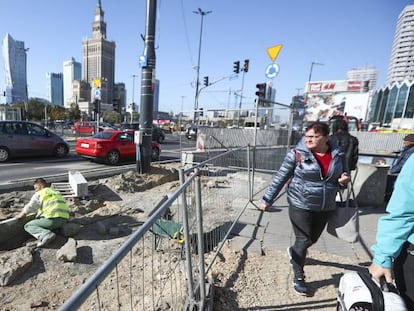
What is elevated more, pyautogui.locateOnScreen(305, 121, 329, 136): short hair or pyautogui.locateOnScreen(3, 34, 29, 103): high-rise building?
pyautogui.locateOnScreen(3, 34, 29, 103): high-rise building

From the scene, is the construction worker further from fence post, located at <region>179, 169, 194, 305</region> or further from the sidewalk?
fence post, located at <region>179, 169, 194, 305</region>

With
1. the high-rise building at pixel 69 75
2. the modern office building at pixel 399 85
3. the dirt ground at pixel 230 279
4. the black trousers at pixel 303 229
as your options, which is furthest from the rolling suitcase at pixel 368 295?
the high-rise building at pixel 69 75

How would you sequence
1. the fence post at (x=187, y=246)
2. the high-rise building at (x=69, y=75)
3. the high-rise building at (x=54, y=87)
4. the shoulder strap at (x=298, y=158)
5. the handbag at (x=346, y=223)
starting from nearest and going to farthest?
the fence post at (x=187, y=246) → the shoulder strap at (x=298, y=158) → the handbag at (x=346, y=223) → the high-rise building at (x=69, y=75) → the high-rise building at (x=54, y=87)

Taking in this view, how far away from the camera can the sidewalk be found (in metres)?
3.73

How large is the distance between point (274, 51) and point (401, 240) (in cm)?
925

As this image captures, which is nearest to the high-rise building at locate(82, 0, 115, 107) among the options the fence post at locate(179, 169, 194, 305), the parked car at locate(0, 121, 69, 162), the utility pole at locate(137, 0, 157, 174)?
the parked car at locate(0, 121, 69, 162)

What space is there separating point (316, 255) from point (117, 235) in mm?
3347

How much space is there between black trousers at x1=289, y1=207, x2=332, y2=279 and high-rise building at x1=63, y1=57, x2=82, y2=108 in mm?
117234

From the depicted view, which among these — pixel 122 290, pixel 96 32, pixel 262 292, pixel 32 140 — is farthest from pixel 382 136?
pixel 96 32

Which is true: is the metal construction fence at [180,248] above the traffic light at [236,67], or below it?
below

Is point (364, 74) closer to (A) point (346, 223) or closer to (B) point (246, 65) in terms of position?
(B) point (246, 65)

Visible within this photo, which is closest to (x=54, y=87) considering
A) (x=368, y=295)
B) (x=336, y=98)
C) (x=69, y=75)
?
(x=69, y=75)

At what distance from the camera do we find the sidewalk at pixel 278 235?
3727 millimetres

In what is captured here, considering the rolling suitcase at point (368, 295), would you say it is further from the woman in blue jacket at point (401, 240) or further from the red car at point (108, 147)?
the red car at point (108, 147)
